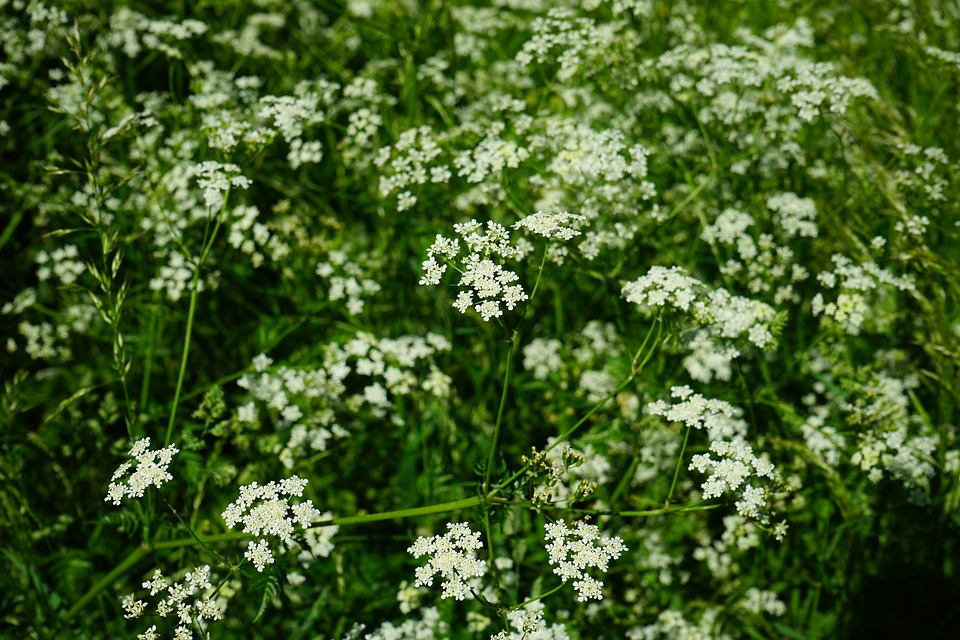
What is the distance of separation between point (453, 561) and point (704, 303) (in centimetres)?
178

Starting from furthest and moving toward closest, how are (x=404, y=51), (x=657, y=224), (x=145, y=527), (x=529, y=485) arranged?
(x=404, y=51) < (x=657, y=224) < (x=145, y=527) < (x=529, y=485)

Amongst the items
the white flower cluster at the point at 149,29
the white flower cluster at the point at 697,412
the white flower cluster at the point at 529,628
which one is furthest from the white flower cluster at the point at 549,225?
the white flower cluster at the point at 149,29

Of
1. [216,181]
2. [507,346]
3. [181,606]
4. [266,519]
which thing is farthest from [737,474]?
[216,181]

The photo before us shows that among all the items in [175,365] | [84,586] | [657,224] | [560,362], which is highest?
[657,224]

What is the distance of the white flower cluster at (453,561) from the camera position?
115 inches

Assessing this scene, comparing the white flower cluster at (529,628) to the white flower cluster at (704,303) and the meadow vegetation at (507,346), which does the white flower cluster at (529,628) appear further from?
the white flower cluster at (704,303)

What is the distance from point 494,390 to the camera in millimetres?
5047

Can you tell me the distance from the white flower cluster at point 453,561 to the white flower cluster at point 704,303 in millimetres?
1398

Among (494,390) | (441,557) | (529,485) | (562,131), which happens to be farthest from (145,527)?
(562,131)

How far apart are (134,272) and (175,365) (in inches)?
29.3

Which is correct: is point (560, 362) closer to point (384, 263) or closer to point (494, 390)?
point (494, 390)

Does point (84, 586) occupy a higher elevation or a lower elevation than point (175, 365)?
lower

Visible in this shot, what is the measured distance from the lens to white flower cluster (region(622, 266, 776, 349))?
141 inches

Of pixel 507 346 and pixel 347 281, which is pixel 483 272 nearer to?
pixel 507 346
